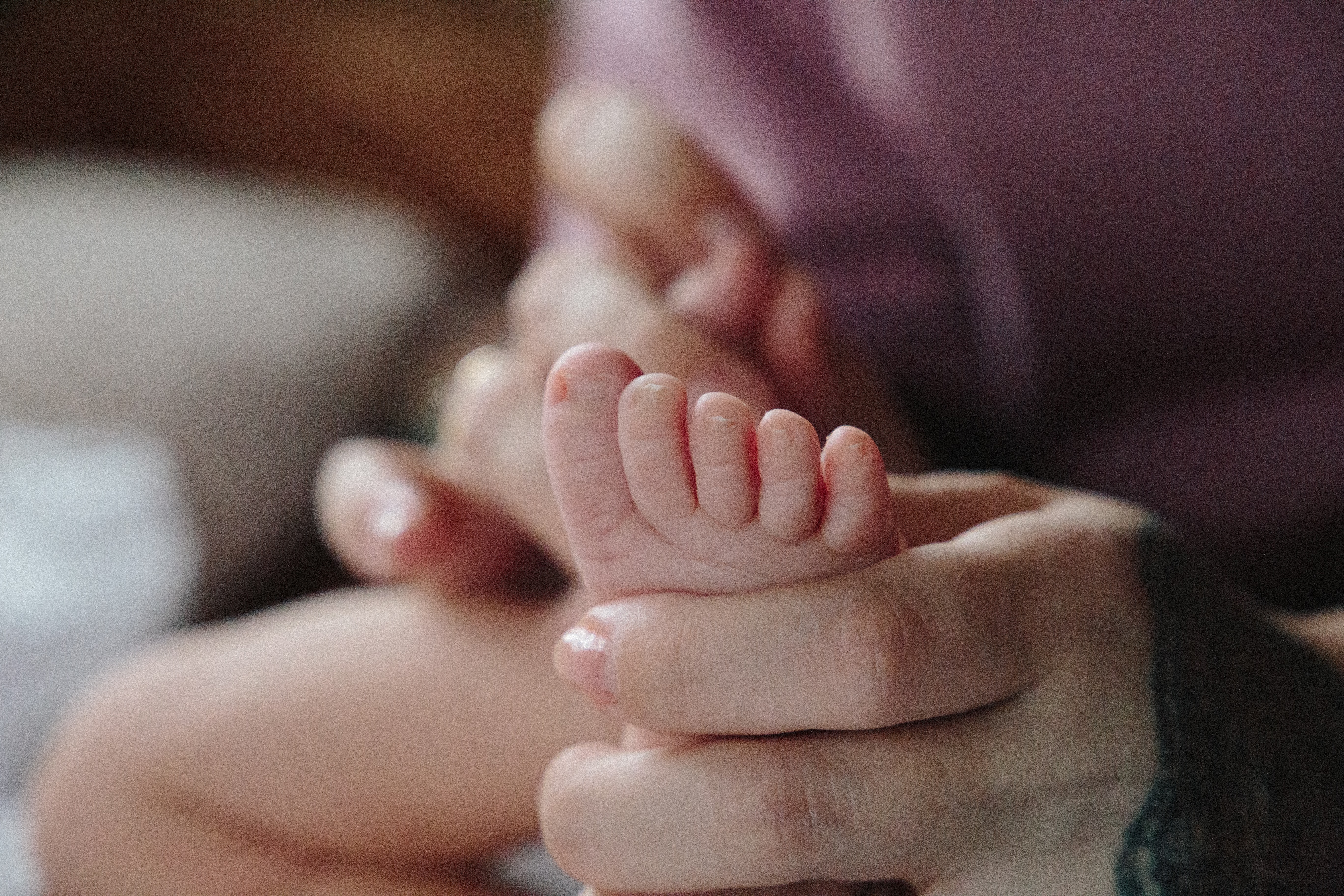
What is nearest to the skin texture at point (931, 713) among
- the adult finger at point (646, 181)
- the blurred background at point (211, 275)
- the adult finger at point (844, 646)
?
the adult finger at point (844, 646)

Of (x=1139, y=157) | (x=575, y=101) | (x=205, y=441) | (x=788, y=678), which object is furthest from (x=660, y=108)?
(x=205, y=441)

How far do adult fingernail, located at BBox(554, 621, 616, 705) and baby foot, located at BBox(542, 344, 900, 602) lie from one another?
0.01 meters

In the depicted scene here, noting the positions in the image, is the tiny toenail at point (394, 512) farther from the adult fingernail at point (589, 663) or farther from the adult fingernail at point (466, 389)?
the adult fingernail at point (589, 663)

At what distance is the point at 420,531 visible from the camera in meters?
0.38

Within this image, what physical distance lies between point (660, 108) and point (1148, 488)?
263 mm

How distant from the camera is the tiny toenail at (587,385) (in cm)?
20

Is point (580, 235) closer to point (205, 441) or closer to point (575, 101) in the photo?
point (575, 101)

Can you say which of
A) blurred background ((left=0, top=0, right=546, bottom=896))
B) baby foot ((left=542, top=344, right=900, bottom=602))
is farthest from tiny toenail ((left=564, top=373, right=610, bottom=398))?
blurred background ((left=0, top=0, right=546, bottom=896))

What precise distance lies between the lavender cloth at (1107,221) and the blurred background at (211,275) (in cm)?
44

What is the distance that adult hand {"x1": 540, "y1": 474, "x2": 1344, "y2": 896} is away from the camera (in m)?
0.22

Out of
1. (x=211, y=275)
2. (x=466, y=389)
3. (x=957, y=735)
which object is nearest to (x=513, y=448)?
A: (x=466, y=389)

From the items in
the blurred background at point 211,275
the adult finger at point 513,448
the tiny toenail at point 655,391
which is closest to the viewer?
the tiny toenail at point 655,391

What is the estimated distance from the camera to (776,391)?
0.29 meters

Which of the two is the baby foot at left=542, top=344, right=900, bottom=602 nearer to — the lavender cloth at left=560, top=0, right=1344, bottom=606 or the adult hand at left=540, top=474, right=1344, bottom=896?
the adult hand at left=540, top=474, right=1344, bottom=896
